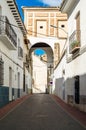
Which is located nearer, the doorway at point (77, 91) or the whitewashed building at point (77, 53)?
the whitewashed building at point (77, 53)

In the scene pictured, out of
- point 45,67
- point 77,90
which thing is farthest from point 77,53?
point 45,67

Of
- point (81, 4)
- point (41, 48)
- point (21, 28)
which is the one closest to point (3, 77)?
point (81, 4)

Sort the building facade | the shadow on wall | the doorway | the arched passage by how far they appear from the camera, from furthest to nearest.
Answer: the arched passage < the building facade < the doorway < the shadow on wall

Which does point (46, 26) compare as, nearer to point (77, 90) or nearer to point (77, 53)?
point (77, 90)

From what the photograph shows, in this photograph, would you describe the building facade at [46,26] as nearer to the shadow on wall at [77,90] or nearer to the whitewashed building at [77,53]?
the whitewashed building at [77,53]

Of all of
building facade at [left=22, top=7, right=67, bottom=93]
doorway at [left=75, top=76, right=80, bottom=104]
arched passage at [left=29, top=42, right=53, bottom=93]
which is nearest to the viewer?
doorway at [left=75, top=76, right=80, bottom=104]

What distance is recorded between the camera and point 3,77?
75.7ft

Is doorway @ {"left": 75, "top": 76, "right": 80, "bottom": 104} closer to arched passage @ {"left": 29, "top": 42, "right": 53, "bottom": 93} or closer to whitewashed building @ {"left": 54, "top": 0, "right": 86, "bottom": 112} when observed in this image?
whitewashed building @ {"left": 54, "top": 0, "right": 86, "bottom": 112}

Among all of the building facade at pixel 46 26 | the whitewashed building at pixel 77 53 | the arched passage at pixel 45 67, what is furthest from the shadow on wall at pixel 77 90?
the arched passage at pixel 45 67

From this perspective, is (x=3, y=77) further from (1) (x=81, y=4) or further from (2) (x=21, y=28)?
(2) (x=21, y=28)

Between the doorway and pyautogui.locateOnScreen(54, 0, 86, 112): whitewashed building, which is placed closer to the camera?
pyautogui.locateOnScreen(54, 0, 86, 112): whitewashed building

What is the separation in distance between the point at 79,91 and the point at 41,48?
3993cm

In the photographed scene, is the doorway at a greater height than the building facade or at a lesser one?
lesser

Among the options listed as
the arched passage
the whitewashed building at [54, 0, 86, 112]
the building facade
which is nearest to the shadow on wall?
the whitewashed building at [54, 0, 86, 112]
